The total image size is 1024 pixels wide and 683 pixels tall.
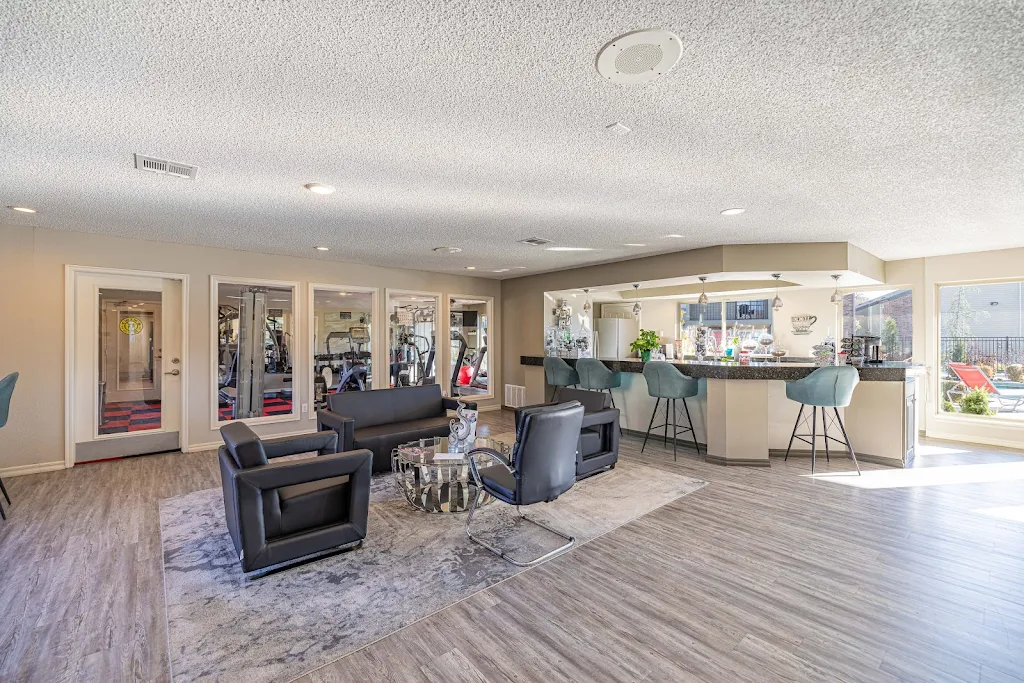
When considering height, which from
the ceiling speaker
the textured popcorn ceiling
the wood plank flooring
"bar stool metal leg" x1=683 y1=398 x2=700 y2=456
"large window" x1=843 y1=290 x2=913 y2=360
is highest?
the textured popcorn ceiling

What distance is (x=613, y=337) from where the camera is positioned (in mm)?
8805

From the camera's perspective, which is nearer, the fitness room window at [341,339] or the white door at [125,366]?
the white door at [125,366]

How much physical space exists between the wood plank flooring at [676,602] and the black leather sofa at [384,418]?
1497mm

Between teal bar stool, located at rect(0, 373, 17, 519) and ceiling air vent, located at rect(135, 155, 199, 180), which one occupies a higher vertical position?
ceiling air vent, located at rect(135, 155, 199, 180)

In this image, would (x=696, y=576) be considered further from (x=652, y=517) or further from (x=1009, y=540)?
(x=1009, y=540)

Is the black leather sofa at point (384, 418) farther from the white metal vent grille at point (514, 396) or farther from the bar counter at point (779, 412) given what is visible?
the bar counter at point (779, 412)

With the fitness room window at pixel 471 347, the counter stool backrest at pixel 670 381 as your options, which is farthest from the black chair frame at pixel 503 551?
the fitness room window at pixel 471 347

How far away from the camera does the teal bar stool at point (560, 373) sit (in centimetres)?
642

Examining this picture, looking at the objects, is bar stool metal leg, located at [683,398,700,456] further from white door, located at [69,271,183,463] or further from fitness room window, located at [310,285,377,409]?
white door, located at [69,271,183,463]

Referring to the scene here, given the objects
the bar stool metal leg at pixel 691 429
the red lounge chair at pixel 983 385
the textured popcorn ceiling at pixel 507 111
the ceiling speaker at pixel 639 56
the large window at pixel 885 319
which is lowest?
the bar stool metal leg at pixel 691 429

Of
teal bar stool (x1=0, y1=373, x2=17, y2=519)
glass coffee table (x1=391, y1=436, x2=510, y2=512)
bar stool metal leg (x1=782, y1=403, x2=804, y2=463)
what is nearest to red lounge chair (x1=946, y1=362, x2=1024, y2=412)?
bar stool metal leg (x1=782, y1=403, x2=804, y2=463)

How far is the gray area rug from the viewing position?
6.58 ft

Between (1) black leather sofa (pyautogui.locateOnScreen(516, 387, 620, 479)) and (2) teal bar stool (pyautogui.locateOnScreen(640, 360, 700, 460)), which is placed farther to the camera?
(2) teal bar stool (pyautogui.locateOnScreen(640, 360, 700, 460))

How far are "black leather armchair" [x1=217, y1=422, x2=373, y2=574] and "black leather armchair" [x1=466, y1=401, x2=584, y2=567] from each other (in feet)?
2.60
